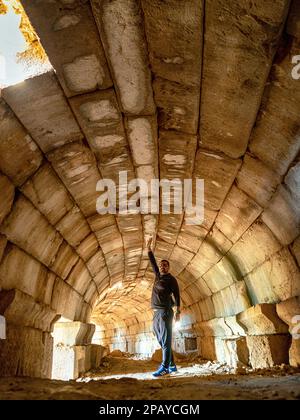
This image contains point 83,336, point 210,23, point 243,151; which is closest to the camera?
point 210,23

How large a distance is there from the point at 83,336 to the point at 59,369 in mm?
856

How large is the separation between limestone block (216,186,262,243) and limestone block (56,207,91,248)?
2.01 metres

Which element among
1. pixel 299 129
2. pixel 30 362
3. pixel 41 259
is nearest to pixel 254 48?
pixel 299 129

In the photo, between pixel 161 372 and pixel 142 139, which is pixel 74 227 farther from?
pixel 161 372

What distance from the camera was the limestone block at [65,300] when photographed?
4.85 m

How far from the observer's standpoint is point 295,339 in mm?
3873

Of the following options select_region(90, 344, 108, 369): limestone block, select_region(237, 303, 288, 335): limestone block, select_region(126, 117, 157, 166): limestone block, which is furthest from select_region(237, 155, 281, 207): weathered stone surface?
select_region(90, 344, 108, 369): limestone block

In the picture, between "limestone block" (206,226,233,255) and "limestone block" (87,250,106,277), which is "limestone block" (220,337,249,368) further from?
"limestone block" (87,250,106,277)

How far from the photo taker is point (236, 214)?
430cm

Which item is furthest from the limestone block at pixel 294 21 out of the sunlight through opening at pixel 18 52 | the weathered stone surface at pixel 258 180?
the sunlight through opening at pixel 18 52

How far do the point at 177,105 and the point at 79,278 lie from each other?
13.4ft

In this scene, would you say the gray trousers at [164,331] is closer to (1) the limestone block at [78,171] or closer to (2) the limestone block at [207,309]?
(1) the limestone block at [78,171]

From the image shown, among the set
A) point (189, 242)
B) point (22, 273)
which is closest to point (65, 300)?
point (22, 273)

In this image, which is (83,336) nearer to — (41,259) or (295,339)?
(41,259)
